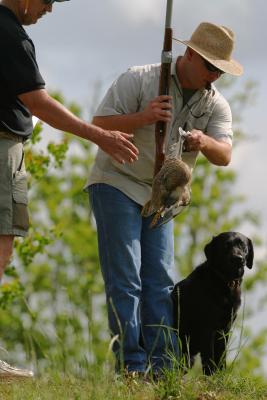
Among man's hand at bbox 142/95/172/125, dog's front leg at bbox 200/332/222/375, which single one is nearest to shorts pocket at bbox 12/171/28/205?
man's hand at bbox 142/95/172/125

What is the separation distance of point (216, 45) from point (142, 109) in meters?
0.61

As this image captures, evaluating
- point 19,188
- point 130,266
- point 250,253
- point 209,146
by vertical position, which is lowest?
point 250,253

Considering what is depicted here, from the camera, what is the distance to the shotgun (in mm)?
6270

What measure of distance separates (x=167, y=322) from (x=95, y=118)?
137 cm

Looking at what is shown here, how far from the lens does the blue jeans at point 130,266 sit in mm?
6371

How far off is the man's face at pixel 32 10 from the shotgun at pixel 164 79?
2.86ft

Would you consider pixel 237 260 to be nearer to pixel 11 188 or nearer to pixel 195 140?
pixel 195 140

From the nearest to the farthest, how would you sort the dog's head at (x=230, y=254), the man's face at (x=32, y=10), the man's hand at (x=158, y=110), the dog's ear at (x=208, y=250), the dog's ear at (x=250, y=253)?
the man's face at (x=32, y=10) < the man's hand at (x=158, y=110) < the dog's head at (x=230, y=254) < the dog's ear at (x=208, y=250) < the dog's ear at (x=250, y=253)

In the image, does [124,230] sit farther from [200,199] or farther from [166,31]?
[200,199]

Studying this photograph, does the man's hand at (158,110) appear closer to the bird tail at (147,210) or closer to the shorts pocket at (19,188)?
the bird tail at (147,210)

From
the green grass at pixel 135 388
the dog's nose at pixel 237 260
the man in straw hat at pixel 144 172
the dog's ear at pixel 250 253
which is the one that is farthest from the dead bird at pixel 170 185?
the dog's ear at pixel 250 253

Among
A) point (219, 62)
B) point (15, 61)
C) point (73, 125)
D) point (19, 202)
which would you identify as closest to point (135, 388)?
point (19, 202)

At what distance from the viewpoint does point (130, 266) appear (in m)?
6.39

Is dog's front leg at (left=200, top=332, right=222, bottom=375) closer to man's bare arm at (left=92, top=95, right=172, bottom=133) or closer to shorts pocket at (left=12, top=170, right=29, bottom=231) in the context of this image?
man's bare arm at (left=92, top=95, right=172, bottom=133)
